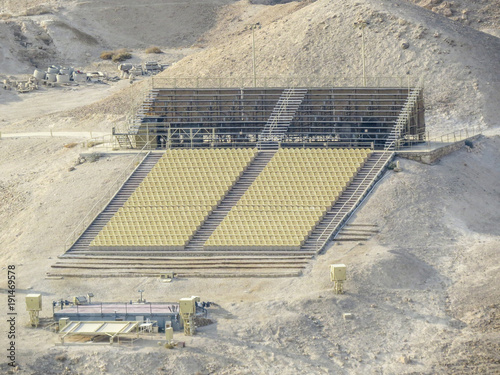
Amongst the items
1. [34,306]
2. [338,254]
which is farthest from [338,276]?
[34,306]

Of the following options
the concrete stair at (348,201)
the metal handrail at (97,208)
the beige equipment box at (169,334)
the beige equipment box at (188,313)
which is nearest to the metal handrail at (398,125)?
the concrete stair at (348,201)

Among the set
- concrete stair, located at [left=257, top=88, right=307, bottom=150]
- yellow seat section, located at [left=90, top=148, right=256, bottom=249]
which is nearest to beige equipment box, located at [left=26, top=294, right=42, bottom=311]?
yellow seat section, located at [left=90, top=148, right=256, bottom=249]

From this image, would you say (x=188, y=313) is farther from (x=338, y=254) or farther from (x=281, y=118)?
(x=281, y=118)

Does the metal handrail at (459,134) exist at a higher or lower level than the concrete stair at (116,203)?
higher

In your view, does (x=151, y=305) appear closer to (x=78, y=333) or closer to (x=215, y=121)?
(x=78, y=333)

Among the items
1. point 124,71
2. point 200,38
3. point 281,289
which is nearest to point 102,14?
point 200,38

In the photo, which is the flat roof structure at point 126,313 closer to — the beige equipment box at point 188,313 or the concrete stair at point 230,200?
the beige equipment box at point 188,313

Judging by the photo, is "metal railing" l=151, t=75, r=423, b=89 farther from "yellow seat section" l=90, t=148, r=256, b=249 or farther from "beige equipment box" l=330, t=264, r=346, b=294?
"beige equipment box" l=330, t=264, r=346, b=294
